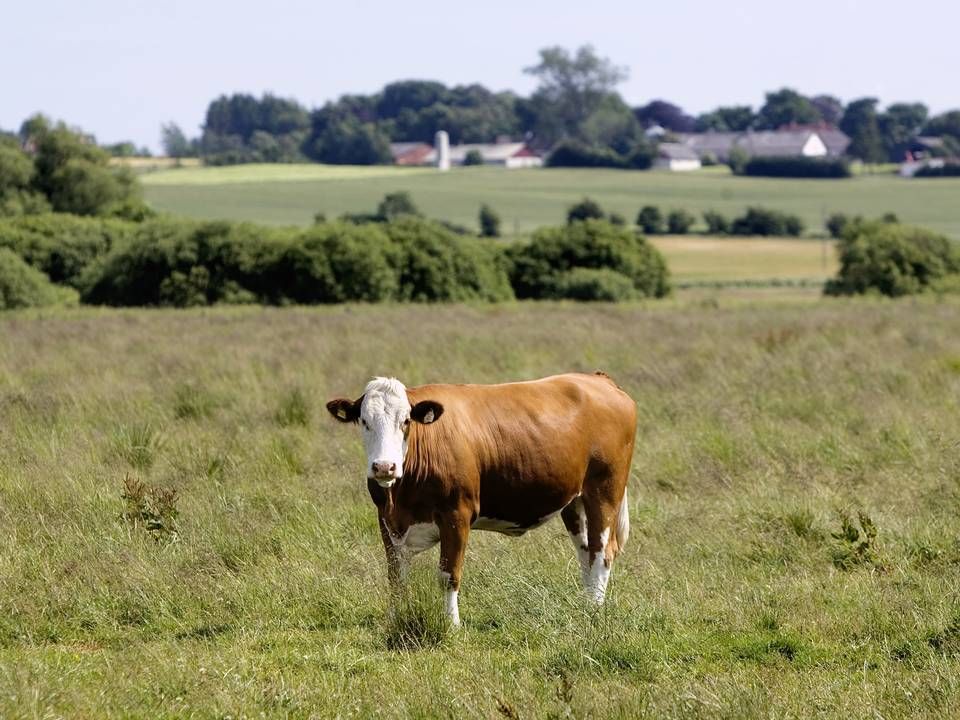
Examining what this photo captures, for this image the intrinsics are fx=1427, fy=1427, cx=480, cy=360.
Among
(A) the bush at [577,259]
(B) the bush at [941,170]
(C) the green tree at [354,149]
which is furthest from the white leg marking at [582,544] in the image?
(C) the green tree at [354,149]

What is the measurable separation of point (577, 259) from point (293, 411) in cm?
3645

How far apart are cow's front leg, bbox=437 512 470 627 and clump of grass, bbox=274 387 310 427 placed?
7.13 m

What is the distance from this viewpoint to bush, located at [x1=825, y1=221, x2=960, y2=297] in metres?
51.8

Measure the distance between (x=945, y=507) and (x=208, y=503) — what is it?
5527 mm

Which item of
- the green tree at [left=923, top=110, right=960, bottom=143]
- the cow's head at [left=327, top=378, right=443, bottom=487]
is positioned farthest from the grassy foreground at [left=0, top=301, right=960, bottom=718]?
the green tree at [left=923, top=110, right=960, bottom=143]

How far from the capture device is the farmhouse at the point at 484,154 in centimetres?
17888

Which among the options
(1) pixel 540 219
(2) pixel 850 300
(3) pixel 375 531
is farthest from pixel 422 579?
(1) pixel 540 219

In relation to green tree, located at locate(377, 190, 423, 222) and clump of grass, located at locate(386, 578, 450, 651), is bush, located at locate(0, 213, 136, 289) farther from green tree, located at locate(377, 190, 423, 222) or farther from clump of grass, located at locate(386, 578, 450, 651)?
green tree, located at locate(377, 190, 423, 222)

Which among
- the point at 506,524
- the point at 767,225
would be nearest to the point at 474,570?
the point at 506,524

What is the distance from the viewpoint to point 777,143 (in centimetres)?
17900

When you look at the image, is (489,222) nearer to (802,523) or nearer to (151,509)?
(802,523)

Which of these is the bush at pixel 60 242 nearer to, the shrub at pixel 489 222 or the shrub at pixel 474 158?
the shrub at pixel 489 222

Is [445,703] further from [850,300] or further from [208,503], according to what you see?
[850,300]

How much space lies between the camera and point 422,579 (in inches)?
310
